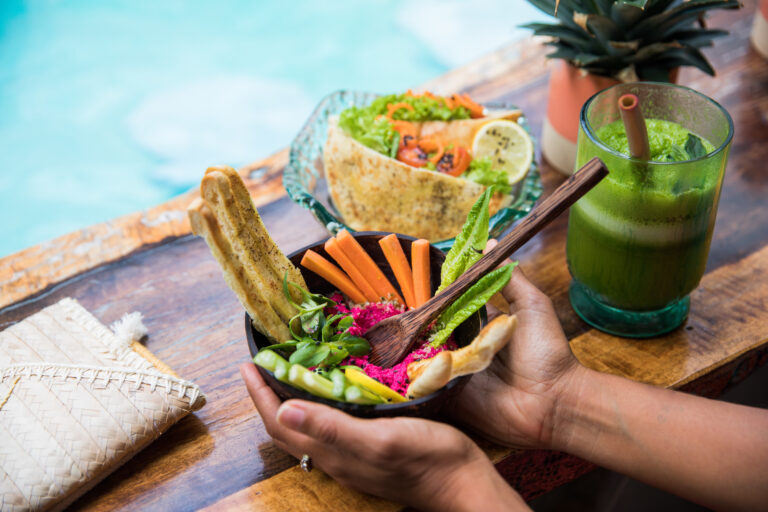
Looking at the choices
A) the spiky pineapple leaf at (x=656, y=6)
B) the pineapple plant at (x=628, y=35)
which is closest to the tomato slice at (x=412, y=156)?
the pineapple plant at (x=628, y=35)

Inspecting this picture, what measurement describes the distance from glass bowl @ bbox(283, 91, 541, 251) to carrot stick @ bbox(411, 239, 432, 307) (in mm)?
222

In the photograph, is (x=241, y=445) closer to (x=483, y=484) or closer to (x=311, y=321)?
(x=311, y=321)

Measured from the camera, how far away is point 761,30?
2.05 meters

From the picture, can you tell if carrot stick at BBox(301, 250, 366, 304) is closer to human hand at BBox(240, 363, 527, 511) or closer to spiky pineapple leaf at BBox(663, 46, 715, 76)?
human hand at BBox(240, 363, 527, 511)

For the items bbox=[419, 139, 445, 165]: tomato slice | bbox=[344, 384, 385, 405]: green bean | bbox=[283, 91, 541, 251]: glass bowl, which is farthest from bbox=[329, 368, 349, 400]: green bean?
bbox=[419, 139, 445, 165]: tomato slice

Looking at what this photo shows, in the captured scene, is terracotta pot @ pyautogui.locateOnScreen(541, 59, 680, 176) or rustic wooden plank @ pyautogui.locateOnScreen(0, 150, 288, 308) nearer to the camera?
rustic wooden plank @ pyautogui.locateOnScreen(0, 150, 288, 308)

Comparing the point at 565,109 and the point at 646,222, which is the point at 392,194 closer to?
the point at 565,109

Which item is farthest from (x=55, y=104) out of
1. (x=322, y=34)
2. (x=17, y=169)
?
(x=322, y=34)

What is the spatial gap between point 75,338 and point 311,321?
510 millimetres

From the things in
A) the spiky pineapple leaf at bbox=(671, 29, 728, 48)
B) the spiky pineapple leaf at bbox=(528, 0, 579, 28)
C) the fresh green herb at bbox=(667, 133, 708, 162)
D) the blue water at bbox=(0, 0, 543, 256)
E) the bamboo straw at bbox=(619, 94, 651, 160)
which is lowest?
the blue water at bbox=(0, 0, 543, 256)

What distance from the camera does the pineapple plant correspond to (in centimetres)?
142

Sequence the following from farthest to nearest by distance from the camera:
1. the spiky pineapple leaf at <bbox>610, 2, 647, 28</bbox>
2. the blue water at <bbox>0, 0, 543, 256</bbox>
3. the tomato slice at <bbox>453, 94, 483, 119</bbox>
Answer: the blue water at <bbox>0, 0, 543, 256</bbox>, the tomato slice at <bbox>453, 94, 483, 119</bbox>, the spiky pineapple leaf at <bbox>610, 2, 647, 28</bbox>

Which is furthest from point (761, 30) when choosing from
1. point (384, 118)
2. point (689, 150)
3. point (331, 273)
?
point (331, 273)

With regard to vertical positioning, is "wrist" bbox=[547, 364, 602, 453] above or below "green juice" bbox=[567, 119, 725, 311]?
below
